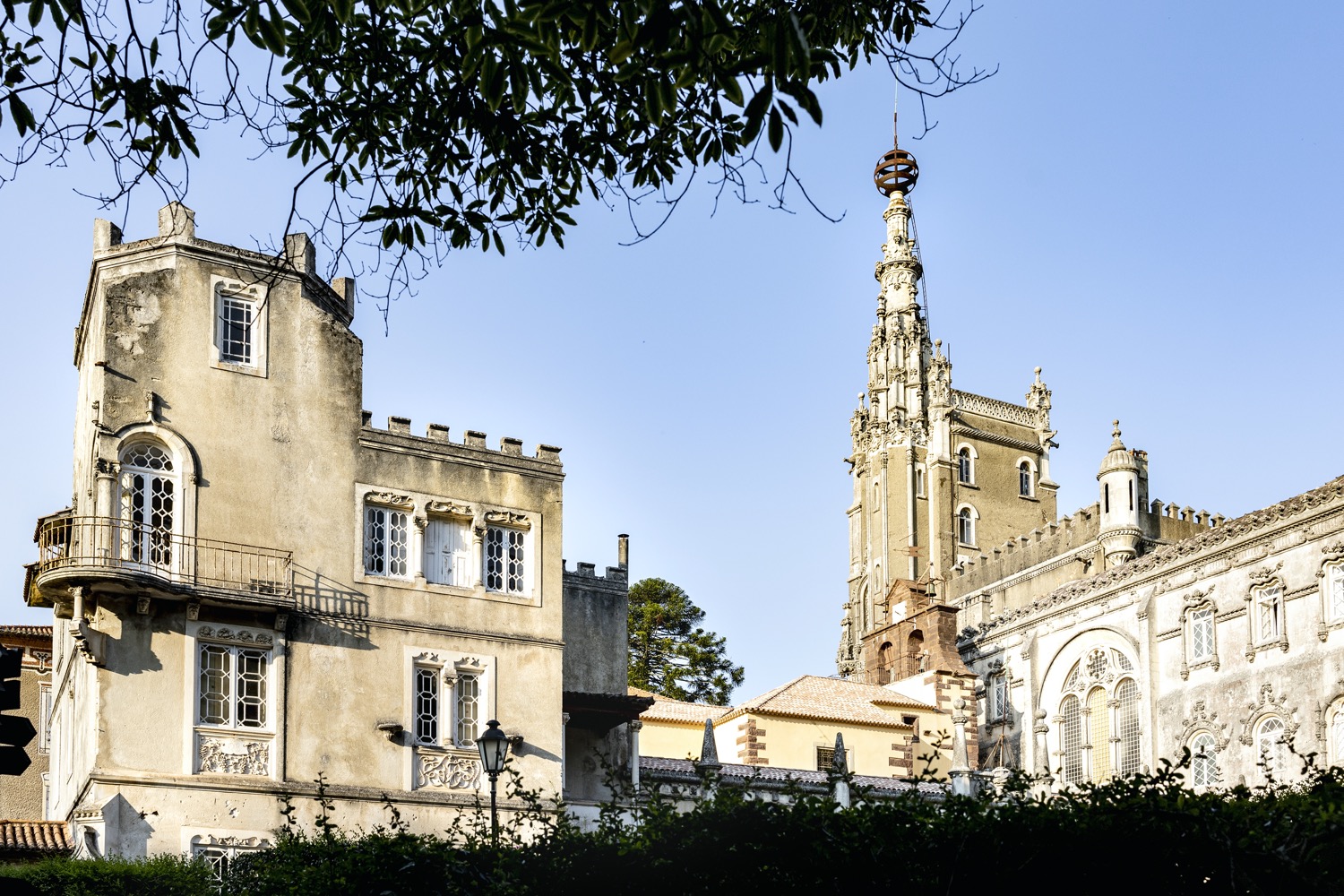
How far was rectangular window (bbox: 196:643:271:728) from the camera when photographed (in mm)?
29469

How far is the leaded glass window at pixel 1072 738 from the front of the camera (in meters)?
46.6

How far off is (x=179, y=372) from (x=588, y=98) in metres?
20.4

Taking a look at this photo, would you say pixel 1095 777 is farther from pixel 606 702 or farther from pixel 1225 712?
pixel 606 702

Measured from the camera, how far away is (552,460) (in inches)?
1351

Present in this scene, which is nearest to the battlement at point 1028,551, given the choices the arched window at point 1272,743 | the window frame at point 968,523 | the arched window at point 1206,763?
the window frame at point 968,523

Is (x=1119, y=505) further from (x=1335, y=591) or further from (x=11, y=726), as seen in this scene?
(x=11, y=726)

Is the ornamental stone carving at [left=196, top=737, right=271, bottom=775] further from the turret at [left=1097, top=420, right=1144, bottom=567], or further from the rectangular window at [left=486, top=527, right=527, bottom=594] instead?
the turret at [left=1097, top=420, right=1144, bottom=567]

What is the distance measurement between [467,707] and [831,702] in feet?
63.7

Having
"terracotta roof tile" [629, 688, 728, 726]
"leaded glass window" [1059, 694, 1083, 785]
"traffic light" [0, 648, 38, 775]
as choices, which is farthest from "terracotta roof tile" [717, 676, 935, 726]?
"traffic light" [0, 648, 38, 775]

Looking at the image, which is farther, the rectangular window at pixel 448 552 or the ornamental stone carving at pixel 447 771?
the rectangular window at pixel 448 552

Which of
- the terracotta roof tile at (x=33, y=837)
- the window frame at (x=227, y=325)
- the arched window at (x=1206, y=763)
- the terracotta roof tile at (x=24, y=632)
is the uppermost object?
the window frame at (x=227, y=325)

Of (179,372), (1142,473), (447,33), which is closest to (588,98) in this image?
(447,33)

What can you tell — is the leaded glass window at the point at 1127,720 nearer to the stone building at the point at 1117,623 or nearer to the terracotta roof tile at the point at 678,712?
the stone building at the point at 1117,623

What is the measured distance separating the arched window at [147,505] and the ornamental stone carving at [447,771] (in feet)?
19.5
